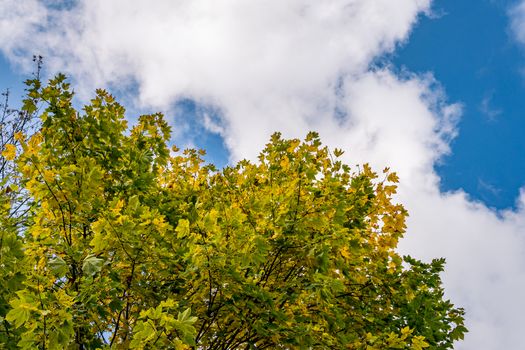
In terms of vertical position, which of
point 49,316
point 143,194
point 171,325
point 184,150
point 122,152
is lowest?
point 49,316

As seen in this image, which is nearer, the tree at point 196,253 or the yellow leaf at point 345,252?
the tree at point 196,253

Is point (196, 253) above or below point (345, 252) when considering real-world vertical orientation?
below

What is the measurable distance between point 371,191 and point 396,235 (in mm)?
727

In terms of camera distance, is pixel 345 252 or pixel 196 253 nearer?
→ pixel 196 253

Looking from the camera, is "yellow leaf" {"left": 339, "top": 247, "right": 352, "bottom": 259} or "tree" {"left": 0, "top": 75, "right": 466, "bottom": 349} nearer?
"tree" {"left": 0, "top": 75, "right": 466, "bottom": 349}

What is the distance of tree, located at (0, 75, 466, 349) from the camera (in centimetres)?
398

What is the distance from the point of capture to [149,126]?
664cm

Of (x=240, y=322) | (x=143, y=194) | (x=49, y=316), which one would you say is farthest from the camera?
(x=143, y=194)

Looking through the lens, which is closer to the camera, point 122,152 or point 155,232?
point 155,232

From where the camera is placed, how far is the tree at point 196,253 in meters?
3.98

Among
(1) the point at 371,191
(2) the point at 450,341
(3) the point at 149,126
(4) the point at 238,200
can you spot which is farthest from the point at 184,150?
(2) the point at 450,341

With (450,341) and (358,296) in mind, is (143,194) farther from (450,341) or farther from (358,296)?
(450,341)

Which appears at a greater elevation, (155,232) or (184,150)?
(184,150)

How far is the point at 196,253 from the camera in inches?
157
